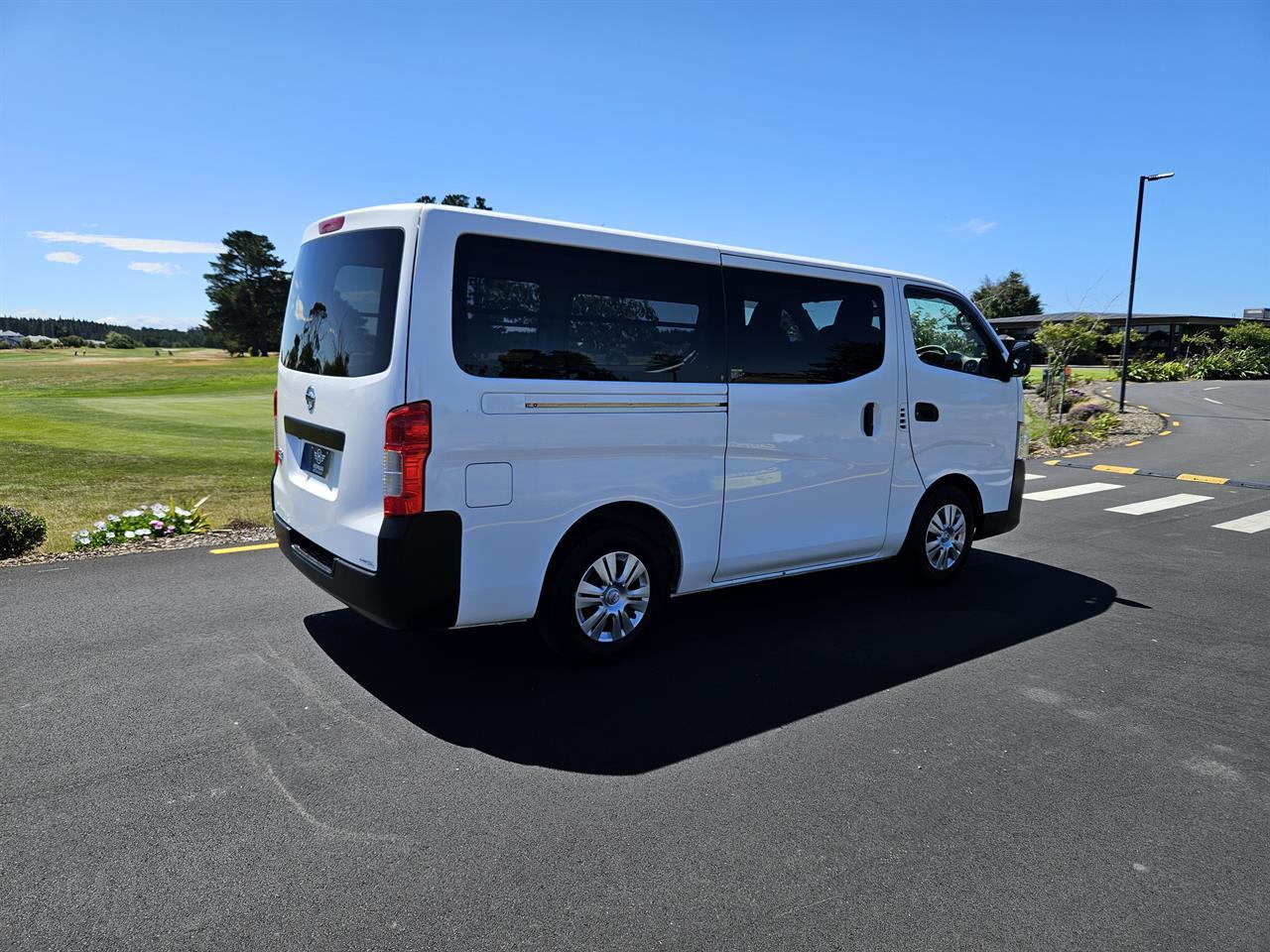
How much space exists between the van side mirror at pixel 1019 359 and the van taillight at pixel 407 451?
14.9 feet

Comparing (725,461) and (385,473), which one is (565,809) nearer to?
(385,473)

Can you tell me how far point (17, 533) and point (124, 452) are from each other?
10591mm

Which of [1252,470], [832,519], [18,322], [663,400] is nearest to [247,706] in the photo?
[663,400]

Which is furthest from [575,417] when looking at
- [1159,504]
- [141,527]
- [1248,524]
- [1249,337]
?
[1249,337]

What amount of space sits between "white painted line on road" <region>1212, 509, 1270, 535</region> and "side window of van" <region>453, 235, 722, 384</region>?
7316 mm

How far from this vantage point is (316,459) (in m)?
4.32

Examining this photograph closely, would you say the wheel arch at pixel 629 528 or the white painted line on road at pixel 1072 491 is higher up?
the wheel arch at pixel 629 528

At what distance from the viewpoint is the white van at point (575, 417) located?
3.72m

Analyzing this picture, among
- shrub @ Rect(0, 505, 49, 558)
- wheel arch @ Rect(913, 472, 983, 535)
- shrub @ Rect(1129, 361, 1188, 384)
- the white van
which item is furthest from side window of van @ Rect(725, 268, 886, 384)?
shrub @ Rect(1129, 361, 1188, 384)

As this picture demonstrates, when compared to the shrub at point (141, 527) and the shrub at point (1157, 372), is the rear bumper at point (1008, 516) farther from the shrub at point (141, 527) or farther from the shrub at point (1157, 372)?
the shrub at point (1157, 372)

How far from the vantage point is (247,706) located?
389 cm

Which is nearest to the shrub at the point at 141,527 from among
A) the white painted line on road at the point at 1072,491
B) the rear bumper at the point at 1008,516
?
the rear bumper at the point at 1008,516

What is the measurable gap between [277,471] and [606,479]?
6.78 ft

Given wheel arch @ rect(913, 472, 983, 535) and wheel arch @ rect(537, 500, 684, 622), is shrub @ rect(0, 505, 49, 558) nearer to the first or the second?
wheel arch @ rect(537, 500, 684, 622)
